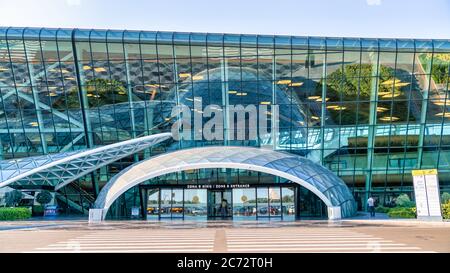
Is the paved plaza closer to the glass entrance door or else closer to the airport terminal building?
the glass entrance door

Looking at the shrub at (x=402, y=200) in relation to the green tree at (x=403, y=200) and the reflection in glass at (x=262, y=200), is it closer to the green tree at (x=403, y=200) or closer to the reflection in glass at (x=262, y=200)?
the green tree at (x=403, y=200)

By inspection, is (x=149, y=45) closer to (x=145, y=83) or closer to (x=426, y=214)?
(x=145, y=83)

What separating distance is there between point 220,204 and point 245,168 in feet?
12.9

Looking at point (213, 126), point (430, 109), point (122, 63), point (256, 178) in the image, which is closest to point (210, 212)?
point (256, 178)

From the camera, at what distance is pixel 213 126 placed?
33.1 meters

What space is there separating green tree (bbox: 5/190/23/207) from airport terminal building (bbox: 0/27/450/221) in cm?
76

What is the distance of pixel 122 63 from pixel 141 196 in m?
8.79

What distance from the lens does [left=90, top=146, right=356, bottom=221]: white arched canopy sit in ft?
88.7

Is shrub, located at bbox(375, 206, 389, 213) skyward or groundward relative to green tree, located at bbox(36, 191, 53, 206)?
groundward

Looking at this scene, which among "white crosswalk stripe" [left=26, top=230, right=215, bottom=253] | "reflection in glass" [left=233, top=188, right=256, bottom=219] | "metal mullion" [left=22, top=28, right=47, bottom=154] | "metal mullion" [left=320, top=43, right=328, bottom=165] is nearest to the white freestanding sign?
"metal mullion" [left=320, top=43, right=328, bottom=165]

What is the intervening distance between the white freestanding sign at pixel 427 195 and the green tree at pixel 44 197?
2431 centimetres

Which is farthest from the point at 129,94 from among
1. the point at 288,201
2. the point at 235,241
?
the point at 235,241

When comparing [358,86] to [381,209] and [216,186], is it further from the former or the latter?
[216,186]
